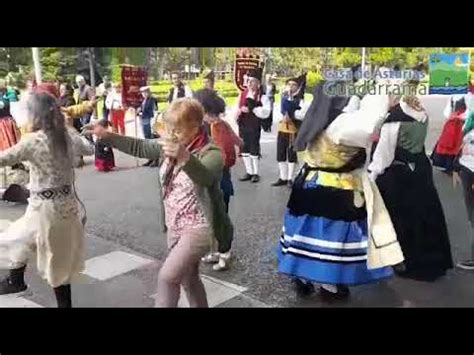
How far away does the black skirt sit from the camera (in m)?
2.50

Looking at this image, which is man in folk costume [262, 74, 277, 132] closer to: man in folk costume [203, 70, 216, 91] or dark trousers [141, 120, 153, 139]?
man in folk costume [203, 70, 216, 91]

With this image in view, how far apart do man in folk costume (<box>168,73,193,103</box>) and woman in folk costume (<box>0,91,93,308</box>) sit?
0.36 metres

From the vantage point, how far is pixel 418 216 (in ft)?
8.32

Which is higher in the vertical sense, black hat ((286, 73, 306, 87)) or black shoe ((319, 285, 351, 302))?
black hat ((286, 73, 306, 87))

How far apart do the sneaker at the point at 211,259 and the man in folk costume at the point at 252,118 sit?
304 mm

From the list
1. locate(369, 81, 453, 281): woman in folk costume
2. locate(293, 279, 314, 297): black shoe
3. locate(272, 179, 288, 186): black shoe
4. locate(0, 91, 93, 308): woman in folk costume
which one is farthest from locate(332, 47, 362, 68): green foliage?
locate(0, 91, 93, 308): woman in folk costume

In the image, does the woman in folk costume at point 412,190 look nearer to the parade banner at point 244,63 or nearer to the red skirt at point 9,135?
the parade banner at point 244,63

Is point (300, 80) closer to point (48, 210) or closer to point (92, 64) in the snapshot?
point (92, 64)

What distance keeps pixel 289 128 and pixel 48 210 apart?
0.93 meters

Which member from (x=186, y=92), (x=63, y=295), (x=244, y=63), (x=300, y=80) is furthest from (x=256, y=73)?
(x=63, y=295)

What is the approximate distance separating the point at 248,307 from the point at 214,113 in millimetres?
752

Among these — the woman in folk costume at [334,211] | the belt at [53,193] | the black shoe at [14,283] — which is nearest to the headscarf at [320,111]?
the woman in folk costume at [334,211]
